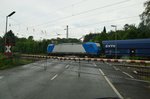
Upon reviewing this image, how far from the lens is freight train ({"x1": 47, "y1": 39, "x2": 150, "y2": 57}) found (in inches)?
Answer: 1930

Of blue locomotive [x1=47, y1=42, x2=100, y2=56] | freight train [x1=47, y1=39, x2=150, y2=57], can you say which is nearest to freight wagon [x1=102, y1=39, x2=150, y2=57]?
freight train [x1=47, y1=39, x2=150, y2=57]

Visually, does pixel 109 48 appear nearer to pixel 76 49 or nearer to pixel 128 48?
pixel 128 48

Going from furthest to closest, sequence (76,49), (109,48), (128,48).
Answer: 1. (76,49)
2. (109,48)
3. (128,48)

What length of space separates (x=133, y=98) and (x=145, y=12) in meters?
45.4

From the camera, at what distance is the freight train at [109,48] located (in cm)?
4903

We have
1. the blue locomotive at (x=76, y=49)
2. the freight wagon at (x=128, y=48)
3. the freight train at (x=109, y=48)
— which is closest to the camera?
the freight wagon at (x=128, y=48)

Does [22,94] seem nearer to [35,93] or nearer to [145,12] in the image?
[35,93]

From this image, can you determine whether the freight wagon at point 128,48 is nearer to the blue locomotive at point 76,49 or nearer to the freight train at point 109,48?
the freight train at point 109,48

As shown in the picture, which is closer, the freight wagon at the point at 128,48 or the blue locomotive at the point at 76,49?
the freight wagon at the point at 128,48

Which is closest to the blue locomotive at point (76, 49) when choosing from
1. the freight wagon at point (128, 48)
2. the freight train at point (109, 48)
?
the freight train at point (109, 48)

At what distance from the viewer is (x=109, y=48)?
181ft

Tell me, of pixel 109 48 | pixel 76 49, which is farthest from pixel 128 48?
pixel 76 49

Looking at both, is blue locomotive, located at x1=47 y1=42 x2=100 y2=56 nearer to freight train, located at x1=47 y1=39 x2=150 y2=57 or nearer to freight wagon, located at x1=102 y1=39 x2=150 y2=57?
freight train, located at x1=47 y1=39 x2=150 y2=57

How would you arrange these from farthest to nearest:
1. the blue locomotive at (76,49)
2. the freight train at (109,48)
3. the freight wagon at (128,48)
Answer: the blue locomotive at (76,49) → the freight train at (109,48) → the freight wagon at (128,48)
